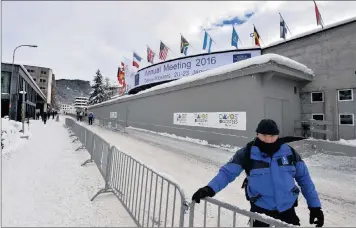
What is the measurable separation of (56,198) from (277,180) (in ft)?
15.2

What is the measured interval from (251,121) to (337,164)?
372 cm

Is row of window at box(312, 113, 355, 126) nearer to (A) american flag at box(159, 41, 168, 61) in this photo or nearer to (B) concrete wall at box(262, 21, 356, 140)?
(B) concrete wall at box(262, 21, 356, 140)

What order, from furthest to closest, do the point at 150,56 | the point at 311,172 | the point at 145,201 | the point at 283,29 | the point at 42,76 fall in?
the point at 42,76 < the point at 150,56 < the point at 283,29 < the point at 311,172 < the point at 145,201

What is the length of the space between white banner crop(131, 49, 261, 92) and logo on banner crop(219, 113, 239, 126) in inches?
404

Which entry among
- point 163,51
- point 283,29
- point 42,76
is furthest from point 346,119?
point 42,76

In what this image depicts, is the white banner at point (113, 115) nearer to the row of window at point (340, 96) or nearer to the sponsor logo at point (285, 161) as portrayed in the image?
the row of window at point (340, 96)

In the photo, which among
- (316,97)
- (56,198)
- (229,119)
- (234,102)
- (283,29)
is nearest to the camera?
(56,198)

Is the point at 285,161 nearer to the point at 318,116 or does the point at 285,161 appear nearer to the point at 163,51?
the point at 318,116

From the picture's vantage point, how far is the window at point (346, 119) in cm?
1243

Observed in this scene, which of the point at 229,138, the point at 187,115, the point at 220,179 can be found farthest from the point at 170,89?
the point at 220,179

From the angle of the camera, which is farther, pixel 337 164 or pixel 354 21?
pixel 354 21

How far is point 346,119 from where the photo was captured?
41.5ft

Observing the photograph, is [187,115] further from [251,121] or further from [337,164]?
[337,164]

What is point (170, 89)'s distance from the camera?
Answer: 17188mm
